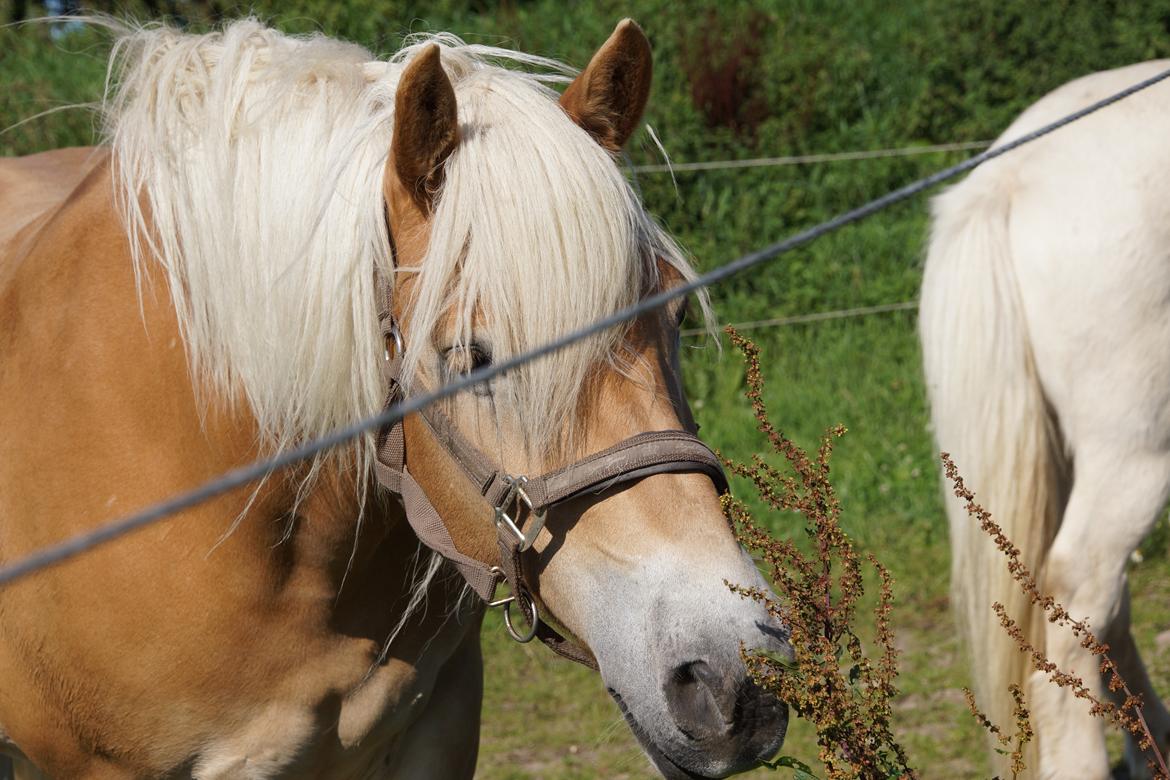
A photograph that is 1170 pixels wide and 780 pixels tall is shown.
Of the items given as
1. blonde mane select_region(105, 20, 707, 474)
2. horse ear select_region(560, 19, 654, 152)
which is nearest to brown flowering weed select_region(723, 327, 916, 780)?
blonde mane select_region(105, 20, 707, 474)

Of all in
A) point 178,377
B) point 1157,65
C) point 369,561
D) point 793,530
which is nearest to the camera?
point 178,377

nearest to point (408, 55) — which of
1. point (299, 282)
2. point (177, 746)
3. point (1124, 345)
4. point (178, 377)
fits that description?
point (299, 282)

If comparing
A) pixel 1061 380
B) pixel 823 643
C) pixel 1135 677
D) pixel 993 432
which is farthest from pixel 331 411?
pixel 1135 677

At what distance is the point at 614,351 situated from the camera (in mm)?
1649

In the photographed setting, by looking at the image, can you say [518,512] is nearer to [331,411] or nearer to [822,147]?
[331,411]

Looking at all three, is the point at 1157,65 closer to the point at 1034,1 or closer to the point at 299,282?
the point at 299,282

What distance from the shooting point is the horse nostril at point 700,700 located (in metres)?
1.50

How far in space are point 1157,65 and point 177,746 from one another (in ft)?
10.6

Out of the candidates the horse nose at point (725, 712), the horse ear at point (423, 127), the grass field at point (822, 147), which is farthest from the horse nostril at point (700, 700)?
the grass field at point (822, 147)

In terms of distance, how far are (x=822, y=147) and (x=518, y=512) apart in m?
6.92

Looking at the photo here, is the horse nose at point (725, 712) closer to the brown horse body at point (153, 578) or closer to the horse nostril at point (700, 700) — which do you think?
the horse nostril at point (700, 700)

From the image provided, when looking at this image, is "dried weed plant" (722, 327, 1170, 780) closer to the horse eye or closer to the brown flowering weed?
the brown flowering weed

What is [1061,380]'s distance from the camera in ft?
10.7

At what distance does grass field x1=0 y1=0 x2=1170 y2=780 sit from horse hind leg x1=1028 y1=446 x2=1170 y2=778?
1337 millimetres
